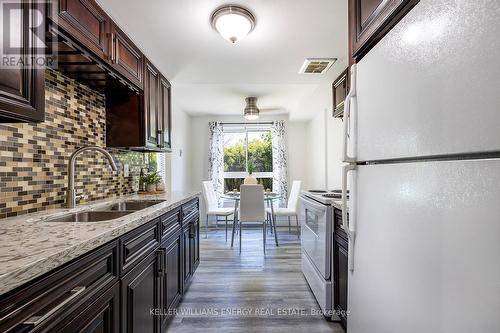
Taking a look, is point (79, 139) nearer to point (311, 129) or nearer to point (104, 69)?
point (104, 69)

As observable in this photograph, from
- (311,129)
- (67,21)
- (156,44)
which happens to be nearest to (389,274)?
(67,21)

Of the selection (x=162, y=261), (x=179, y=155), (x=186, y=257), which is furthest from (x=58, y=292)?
(x=179, y=155)

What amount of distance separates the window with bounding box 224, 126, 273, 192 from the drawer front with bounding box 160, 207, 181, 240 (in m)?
3.48

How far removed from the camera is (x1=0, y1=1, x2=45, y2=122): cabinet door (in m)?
0.91

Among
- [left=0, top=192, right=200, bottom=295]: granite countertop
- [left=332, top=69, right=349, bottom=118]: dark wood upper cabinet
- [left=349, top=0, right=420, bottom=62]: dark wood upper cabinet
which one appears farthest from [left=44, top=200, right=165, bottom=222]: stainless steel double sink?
[left=332, top=69, right=349, bottom=118]: dark wood upper cabinet

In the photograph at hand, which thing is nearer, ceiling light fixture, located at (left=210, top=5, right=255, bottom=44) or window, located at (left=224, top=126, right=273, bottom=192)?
ceiling light fixture, located at (left=210, top=5, right=255, bottom=44)

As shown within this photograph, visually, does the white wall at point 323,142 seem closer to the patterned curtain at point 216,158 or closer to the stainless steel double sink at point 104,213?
the patterned curtain at point 216,158

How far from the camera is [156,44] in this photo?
2107mm

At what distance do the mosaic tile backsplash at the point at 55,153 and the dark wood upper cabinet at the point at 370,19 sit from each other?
1749mm

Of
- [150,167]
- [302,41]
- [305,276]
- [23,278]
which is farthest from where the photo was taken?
[150,167]

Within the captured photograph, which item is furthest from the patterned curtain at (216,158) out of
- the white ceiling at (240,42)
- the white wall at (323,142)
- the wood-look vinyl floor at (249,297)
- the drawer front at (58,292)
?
the drawer front at (58,292)

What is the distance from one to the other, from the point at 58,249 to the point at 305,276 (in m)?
2.40

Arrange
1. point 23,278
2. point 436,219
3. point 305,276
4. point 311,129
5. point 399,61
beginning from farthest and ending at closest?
point 311,129, point 305,276, point 399,61, point 436,219, point 23,278

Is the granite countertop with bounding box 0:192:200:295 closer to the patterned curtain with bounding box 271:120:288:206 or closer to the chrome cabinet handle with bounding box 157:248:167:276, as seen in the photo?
the chrome cabinet handle with bounding box 157:248:167:276
